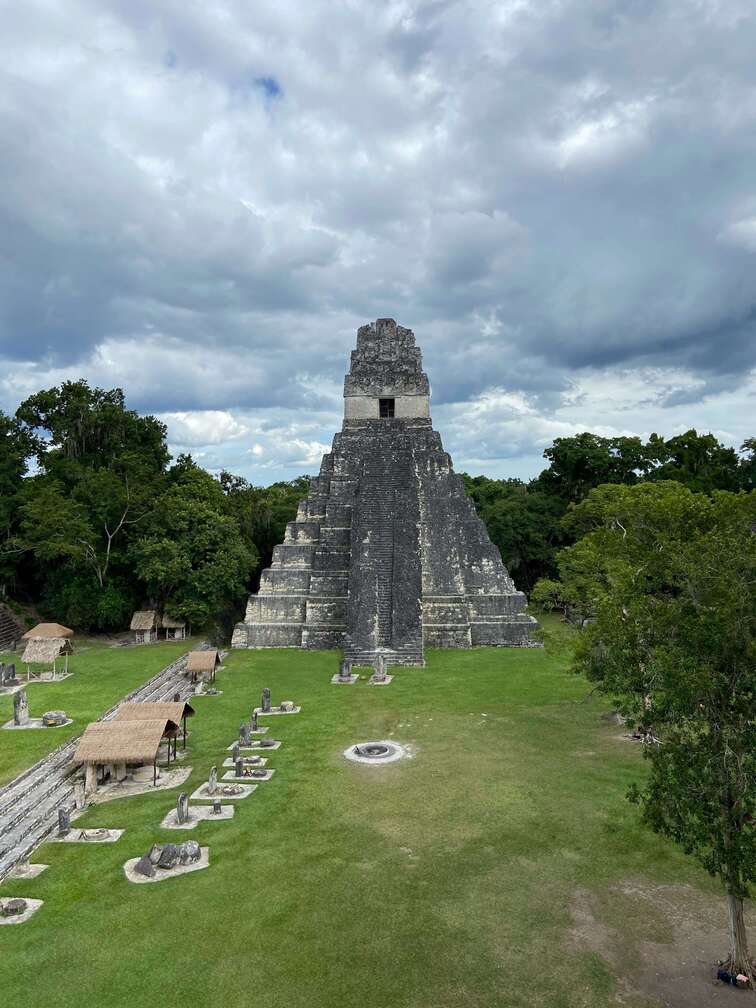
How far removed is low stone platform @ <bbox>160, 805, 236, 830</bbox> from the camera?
11.2 metres

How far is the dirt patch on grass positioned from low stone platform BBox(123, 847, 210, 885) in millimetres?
5289

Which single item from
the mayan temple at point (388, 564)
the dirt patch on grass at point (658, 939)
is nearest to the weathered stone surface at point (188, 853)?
the dirt patch on grass at point (658, 939)

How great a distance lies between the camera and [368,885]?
928cm

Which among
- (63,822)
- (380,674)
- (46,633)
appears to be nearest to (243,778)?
(63,822)

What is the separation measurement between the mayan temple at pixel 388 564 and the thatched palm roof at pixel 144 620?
182 inches

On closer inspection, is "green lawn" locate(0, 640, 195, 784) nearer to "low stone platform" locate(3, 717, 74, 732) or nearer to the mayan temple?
"low stone platform" locate(3, 717, 74, 732)

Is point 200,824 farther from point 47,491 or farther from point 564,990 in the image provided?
point 47,491

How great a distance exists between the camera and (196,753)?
1485cm

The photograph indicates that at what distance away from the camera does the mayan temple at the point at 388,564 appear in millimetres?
24656

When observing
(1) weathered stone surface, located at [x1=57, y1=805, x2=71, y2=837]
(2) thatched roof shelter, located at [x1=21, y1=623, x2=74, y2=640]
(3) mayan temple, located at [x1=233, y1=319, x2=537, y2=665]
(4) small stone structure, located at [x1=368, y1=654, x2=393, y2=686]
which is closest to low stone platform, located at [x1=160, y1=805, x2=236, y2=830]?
(1) weathered stone surface, located at [x1=57, y1=805, x2=71, y2=837]

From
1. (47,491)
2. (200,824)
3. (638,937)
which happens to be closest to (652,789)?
(638,937)

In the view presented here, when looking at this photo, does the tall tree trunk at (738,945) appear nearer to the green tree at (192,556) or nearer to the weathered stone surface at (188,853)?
the weathered stone surface at (188,853)

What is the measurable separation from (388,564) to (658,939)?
18.4 meters

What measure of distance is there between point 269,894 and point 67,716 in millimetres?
10589
